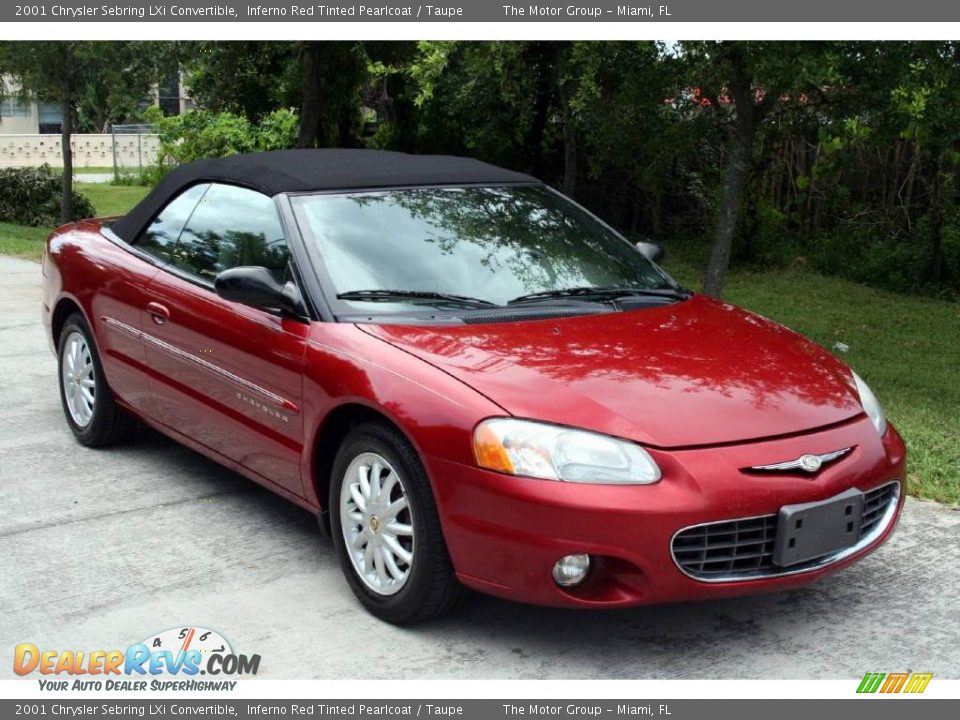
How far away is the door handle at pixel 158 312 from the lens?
5461 millimetres

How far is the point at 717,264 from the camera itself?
10.1 m

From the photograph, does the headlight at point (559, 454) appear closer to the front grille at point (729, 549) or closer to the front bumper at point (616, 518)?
the front bumper at point (616, 518)

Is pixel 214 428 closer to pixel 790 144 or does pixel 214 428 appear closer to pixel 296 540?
pixel 296 540

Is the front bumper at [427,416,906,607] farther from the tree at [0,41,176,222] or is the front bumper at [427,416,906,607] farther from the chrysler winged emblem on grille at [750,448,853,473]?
the tree at [0,41,176,222]

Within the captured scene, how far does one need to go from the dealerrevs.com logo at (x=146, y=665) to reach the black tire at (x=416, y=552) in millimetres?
483

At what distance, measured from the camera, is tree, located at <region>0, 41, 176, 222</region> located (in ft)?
56.8

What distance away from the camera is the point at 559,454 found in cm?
379

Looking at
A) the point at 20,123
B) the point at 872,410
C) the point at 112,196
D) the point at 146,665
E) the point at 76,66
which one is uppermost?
the point at 76,66

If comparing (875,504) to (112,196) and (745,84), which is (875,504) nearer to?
(745,84)

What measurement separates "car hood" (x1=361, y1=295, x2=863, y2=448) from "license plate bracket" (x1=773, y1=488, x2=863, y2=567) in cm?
25

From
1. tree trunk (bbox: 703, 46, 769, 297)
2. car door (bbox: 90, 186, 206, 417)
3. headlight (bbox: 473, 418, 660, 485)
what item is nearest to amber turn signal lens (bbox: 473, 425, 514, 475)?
headlight (bbox: 473, 418, 660, 485)

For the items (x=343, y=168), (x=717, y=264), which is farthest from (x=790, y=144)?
(x=343, y=168)

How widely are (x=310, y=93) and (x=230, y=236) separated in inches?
381

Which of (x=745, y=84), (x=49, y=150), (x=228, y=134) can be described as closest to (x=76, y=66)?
(x=228, y=134)
